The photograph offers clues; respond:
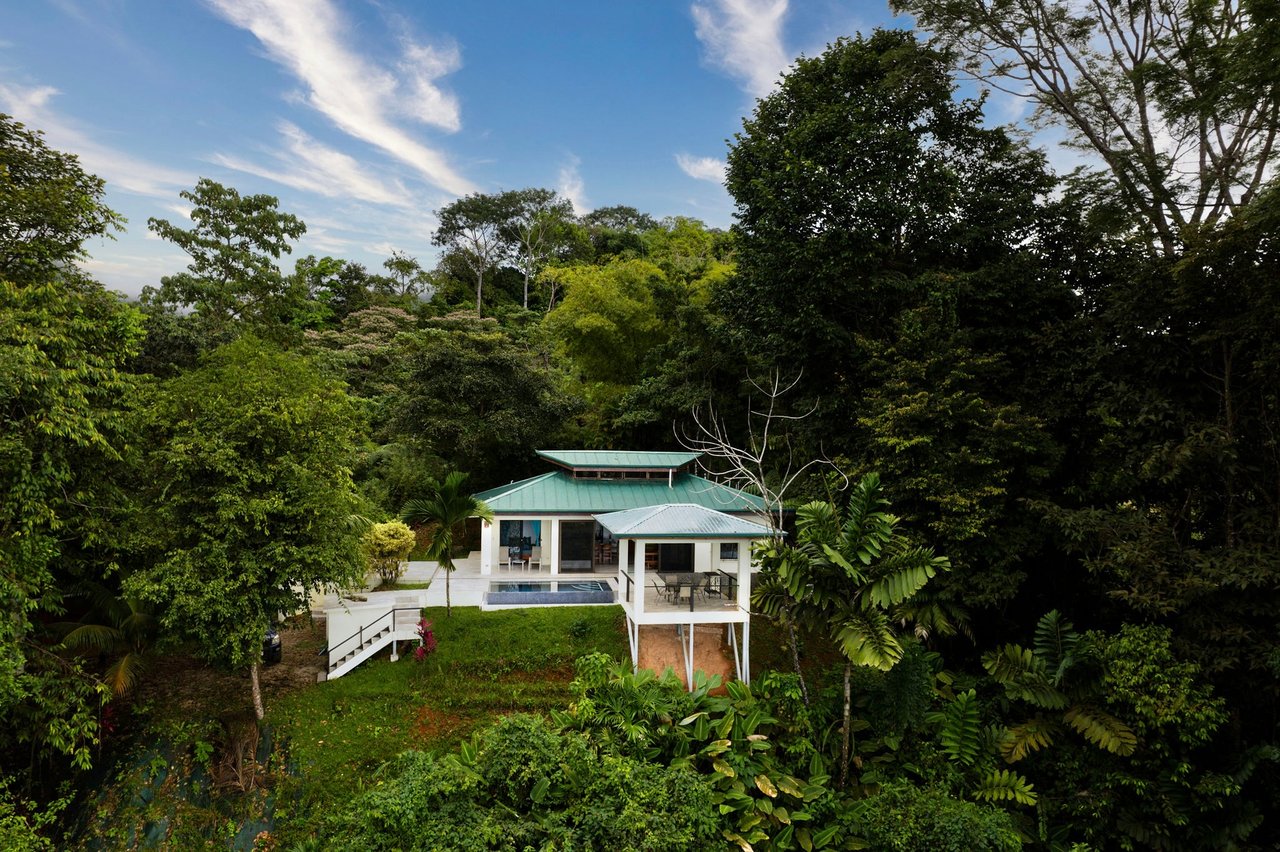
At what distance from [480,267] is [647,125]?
22.2 meters

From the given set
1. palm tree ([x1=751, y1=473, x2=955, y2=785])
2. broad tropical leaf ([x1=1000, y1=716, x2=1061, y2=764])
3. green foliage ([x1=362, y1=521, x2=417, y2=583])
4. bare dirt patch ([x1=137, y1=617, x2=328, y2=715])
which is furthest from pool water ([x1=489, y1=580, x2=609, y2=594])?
broad tropical leaf ([x1=1000, y1=716, x2=1061, y2=764])

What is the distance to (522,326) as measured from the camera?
122ft

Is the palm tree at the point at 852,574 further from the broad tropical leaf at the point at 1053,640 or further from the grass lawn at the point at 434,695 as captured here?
the grass lawn at the point at 434,695

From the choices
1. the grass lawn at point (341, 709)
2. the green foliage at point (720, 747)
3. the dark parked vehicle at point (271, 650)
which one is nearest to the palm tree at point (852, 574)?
the green foliage at point (720, 747)

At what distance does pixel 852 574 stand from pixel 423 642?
904 cm

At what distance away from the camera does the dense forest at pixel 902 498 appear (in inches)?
334

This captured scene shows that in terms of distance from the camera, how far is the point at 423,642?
12.6 meters

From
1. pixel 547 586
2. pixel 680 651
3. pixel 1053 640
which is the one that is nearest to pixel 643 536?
pixel 680 651

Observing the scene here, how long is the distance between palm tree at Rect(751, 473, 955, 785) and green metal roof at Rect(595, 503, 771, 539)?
2.34m

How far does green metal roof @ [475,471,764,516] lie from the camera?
16484mm

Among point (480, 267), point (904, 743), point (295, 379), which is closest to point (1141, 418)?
point (904, 743)

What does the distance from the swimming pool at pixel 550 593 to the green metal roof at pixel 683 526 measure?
267cm

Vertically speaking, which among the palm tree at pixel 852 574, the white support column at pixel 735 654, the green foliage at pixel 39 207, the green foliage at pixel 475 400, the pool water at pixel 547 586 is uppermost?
the green foliage at pixel 39 207

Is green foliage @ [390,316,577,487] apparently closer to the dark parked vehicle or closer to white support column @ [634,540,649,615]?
the dark parked vehicle
